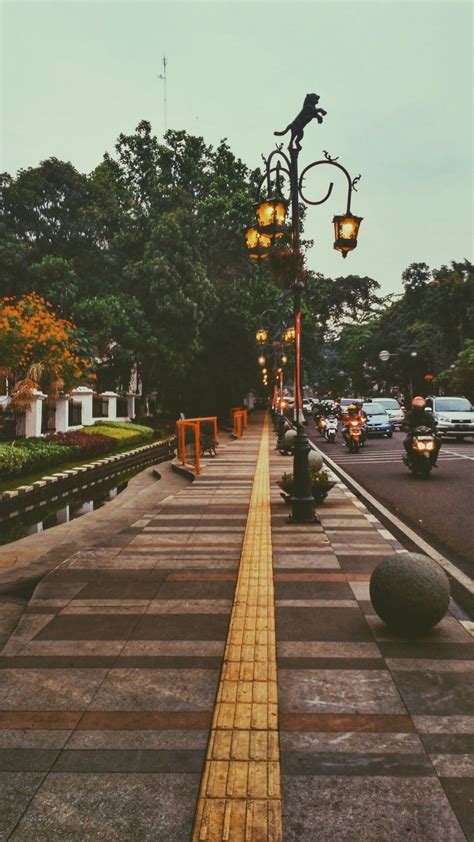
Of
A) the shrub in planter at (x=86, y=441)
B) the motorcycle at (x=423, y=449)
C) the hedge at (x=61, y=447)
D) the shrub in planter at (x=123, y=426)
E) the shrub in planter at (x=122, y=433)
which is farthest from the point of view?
the shrub in planter at (x=123, y=426)

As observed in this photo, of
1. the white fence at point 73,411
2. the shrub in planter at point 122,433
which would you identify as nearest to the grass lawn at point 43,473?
the shrub in planter at point 122,433

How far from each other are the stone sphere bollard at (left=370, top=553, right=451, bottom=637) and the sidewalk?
15 cm

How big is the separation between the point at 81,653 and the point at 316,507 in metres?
7.19

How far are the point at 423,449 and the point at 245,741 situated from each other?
43.1ft

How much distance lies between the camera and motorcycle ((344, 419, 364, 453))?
2383 cm

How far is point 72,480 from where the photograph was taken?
17781 mm

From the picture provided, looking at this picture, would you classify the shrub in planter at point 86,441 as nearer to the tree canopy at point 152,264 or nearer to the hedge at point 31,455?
the hedge at point 31,455

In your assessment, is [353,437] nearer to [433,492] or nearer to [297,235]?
[433,492]

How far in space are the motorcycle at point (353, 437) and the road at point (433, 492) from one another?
0.32 metres

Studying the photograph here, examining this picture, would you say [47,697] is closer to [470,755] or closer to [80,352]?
[470,755]

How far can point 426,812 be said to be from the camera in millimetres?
2898

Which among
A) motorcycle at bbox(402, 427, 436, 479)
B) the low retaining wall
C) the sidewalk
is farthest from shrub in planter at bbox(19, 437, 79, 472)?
the sidewalk

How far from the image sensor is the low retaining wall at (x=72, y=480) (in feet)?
45.2

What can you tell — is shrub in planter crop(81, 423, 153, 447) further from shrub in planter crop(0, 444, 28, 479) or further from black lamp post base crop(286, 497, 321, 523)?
black lamp post base crop(286, 497, 321, 523)
